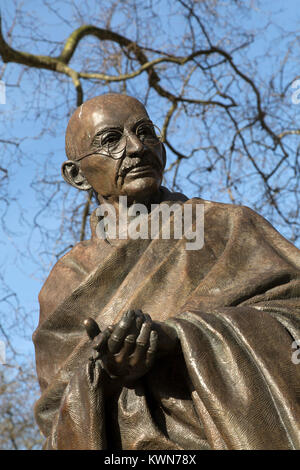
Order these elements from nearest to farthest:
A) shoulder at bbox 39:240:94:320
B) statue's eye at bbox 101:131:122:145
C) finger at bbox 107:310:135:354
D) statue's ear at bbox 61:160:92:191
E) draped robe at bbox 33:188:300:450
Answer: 1. finger at bbox 107:310:135:354
2. draped robe at bbox 33:188:300:450
3. shoulder at bbox 39:240:94:320
4. statue's eye at bbox 101:131:122:145
5. statue's ear at bbox 61:160:92:191

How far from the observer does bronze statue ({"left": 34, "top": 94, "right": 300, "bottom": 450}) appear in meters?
3.45

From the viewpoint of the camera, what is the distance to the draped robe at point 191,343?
3.47 meters

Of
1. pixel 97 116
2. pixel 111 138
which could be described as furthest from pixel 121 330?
pixel 97 116

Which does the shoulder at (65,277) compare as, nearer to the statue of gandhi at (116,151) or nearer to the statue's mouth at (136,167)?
the statue of gandhi at (116,151)

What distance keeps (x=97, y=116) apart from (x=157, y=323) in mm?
1477

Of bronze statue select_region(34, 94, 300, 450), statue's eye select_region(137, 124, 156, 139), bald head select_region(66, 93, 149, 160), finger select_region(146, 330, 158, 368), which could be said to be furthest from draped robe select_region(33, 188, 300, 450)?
bald head select_region(66, 93, 149, 160)

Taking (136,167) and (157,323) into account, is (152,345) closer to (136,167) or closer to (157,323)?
(157,323)

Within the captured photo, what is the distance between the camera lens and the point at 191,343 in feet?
11.6

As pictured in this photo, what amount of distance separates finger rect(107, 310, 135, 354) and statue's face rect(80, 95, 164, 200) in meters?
1.25

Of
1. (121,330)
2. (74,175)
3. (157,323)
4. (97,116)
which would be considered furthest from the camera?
(74,175)

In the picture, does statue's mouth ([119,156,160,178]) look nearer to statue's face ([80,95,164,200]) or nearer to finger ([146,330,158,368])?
statue's face ([80,95,164,200])
